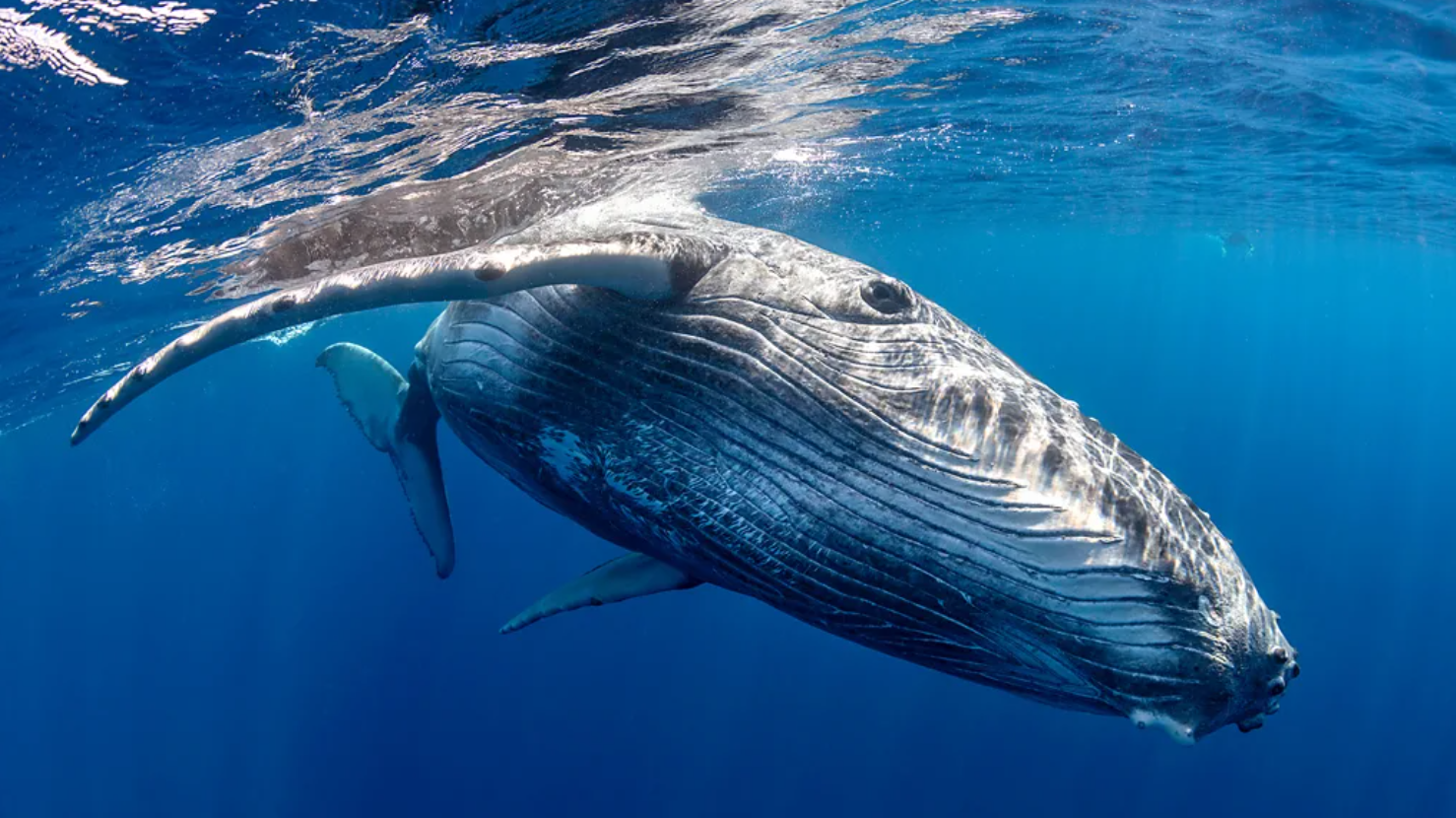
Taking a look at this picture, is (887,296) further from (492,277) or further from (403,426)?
(403,426)

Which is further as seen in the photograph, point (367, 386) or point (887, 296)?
point (367, 386)

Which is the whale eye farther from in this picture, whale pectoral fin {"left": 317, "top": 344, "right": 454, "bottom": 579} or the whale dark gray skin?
whale pectoral fin {"left": 317, "top": 344, "right": 454, "bottom": 579}

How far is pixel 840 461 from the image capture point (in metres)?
2.73

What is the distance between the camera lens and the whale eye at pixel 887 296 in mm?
3342

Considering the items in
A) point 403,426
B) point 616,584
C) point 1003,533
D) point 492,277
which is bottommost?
point 616,584

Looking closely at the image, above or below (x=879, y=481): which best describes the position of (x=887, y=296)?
above

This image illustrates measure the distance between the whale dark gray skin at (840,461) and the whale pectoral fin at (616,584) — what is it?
0.36 metres

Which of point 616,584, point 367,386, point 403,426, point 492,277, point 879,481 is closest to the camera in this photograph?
point 879,481

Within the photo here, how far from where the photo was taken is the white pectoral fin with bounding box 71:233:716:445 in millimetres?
3281

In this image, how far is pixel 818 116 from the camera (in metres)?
13.6

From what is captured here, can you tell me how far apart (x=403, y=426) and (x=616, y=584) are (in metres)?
2.45

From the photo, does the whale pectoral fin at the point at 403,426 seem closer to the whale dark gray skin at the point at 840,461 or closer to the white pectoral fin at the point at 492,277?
Answer: the whale dark gray skin at the point at 840,461

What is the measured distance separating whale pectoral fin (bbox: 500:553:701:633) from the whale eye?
1947 millimetres

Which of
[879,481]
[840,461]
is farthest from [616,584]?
[879,481]
